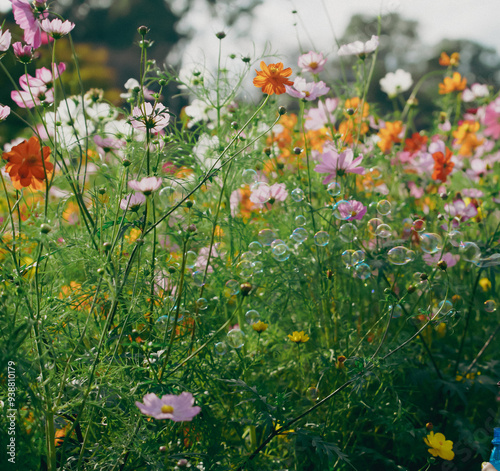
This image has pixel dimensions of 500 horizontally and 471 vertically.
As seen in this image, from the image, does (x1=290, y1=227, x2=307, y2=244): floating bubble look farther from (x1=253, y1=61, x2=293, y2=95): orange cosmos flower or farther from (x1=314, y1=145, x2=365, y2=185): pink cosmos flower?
(x1=253, y1=61, x2=293, y2=95): orange cosmos flower

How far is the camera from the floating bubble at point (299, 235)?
1744 mm

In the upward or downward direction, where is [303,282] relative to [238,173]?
downward

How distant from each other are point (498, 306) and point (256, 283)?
3.65 ft

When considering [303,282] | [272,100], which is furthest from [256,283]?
[272,100]

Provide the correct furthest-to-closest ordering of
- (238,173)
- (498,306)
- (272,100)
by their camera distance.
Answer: (272,100) < (498,306) < (238,173)

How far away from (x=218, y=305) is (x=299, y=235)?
373mm

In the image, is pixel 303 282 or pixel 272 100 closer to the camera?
pixel 303 282

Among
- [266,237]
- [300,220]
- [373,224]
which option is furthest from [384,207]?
[266,237]

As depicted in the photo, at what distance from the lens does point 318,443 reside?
1.39m

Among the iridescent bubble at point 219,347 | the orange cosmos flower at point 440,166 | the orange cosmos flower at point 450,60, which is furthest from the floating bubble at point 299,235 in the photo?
the orange cosmos flower at point 450,60

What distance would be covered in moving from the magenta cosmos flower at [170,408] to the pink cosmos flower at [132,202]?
0.51 m

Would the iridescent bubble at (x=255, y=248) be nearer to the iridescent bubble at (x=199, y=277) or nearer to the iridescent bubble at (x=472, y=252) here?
the iridescent bubble at (x=199, y=277)

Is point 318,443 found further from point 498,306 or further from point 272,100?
point 272,100

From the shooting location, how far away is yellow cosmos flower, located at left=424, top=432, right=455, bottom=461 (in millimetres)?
1539
